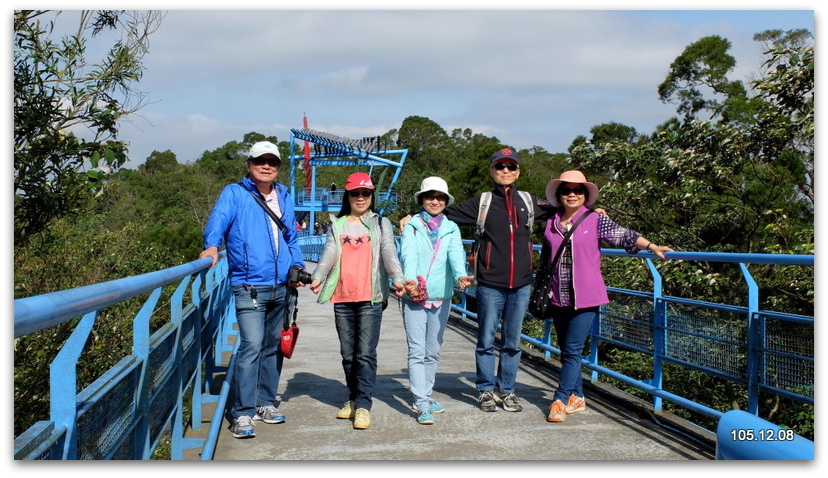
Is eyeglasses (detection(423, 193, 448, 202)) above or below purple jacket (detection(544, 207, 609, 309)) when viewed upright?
above

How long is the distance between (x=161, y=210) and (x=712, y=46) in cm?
3913

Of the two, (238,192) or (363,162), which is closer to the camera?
(238,192)

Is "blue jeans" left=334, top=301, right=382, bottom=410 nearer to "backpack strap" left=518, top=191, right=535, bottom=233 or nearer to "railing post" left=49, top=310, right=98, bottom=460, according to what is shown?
"backpack strap" left=518, top=191, right=535, bottom=233

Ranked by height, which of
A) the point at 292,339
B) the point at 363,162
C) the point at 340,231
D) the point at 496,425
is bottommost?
the point at 496,425

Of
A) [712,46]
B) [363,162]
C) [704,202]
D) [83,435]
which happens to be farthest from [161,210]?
[83,435]

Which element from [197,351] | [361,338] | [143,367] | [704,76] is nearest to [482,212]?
[361,338]

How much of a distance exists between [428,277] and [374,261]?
403 millimetres

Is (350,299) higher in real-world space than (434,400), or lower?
higher

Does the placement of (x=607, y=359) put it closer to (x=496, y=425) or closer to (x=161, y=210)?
(x=496, y=425)

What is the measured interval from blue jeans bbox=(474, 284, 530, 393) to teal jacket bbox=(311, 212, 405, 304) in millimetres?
711

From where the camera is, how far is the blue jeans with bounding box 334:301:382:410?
16.6 ft

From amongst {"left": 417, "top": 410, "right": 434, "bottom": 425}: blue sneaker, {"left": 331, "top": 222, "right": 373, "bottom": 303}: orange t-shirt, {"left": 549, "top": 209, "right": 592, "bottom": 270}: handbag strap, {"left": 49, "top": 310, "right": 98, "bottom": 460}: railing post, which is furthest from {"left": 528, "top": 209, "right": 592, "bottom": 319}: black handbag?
{"left": 49, "top": 310, "right": 98, "bottom": 460}: railing post

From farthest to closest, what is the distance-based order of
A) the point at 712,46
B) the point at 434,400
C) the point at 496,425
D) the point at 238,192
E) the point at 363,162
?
the point at 363,162, the point at 712,46, the point at 434,400, the point at 496,425, the point at 238,192
